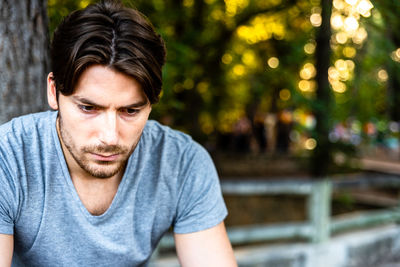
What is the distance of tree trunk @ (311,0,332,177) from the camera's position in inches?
163

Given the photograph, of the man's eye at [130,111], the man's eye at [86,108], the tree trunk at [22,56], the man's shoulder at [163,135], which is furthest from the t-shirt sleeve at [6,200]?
the tree trunk at [22,56]

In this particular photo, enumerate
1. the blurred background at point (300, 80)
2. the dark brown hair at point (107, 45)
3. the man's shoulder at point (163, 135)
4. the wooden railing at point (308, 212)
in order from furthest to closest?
1. the wooden railing at point (308, 212)
2. the blurred background at point (300, 80)
3. the man's shoulder at point (163, 135)
4. the dark brown hair at point (107, 45)

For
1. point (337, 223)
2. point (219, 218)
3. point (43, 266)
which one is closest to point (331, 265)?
point (337, 223)

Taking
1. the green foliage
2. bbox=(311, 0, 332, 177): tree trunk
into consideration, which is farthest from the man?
bbox=(311, 0, 332, 177): tree trunk

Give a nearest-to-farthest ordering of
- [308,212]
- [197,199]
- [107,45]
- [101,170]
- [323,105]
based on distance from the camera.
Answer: [107,45] → [101,170] → [197,199] → [323,105] → [308,212]

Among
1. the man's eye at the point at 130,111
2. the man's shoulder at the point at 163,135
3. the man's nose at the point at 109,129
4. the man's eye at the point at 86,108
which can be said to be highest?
the man's eye at the point at 86,108

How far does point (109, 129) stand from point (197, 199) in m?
0.52

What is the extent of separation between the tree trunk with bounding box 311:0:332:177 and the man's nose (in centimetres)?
288

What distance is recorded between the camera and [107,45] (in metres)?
1.52

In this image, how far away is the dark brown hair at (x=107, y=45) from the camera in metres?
1.51

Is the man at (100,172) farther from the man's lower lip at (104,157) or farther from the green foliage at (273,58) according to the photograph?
the green foliage at (273,58)

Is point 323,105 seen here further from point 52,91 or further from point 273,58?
point 52,91

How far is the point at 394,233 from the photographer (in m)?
5.10

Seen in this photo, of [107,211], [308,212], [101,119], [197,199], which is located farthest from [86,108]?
[308,212]
